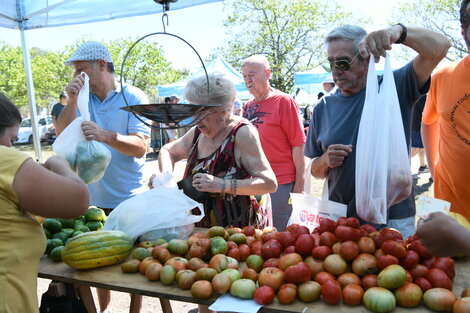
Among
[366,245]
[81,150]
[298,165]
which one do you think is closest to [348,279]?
[366,245]

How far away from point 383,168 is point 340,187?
0.41 m

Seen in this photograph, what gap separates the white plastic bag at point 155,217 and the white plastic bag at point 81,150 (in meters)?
0.28

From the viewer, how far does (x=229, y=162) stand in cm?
241

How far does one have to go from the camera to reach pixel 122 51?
27.7m

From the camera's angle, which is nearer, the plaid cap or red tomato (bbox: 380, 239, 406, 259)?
red tomato (bbox: 380, 239, 406, 259)

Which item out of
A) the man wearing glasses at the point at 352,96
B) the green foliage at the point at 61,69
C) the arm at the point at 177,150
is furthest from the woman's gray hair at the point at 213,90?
the green foliage at the point at 61,69

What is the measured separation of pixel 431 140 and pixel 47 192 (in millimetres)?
2280

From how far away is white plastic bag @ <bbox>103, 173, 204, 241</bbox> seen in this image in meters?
2.07

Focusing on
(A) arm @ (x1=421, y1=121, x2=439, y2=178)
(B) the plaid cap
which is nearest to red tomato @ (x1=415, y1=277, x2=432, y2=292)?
(A) arm @ (x1=421, y1=121, x2=439, y2=178)

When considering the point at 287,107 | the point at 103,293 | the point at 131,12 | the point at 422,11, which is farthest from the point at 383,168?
the point at 422,11

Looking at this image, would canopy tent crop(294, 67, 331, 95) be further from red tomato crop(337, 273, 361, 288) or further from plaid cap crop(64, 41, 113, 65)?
red tomato crop(337, 273, 361, 288)

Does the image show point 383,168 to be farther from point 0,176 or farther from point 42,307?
point 42,307

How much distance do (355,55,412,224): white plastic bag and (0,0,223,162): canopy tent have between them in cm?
313

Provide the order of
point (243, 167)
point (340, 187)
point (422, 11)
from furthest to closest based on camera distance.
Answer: point (422, 11) < point (243, 167) < point (340, 187)
